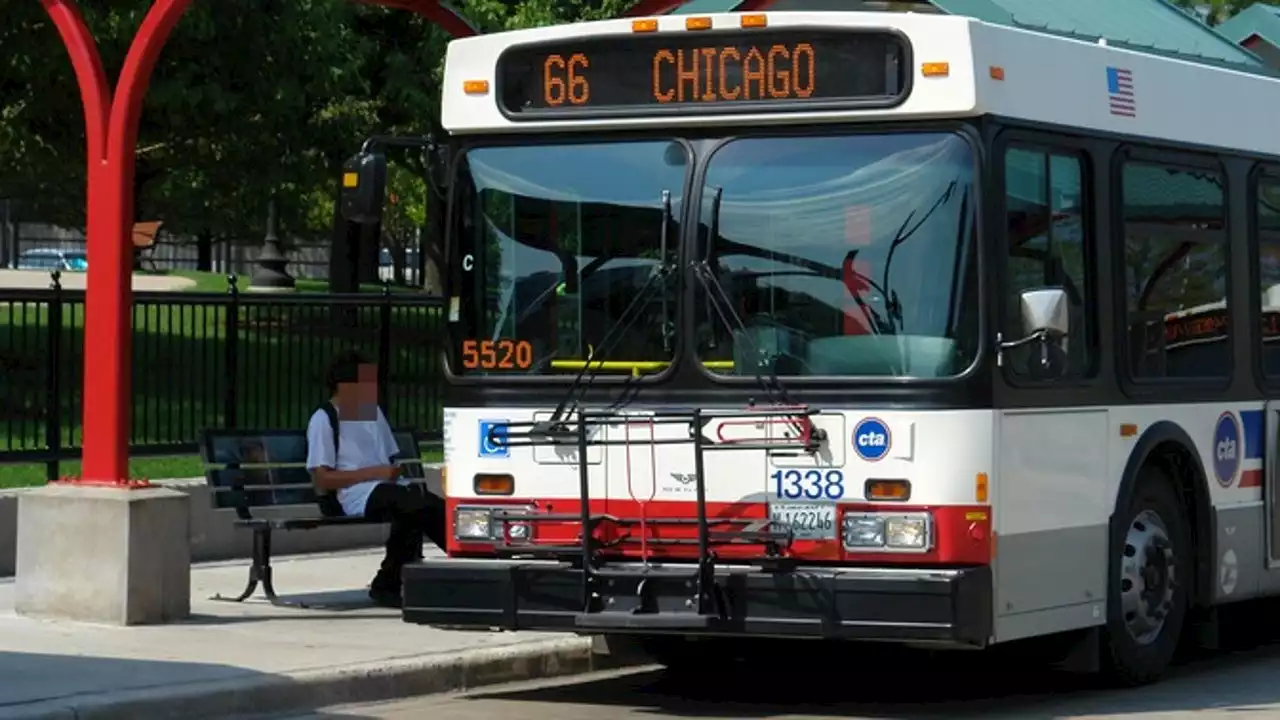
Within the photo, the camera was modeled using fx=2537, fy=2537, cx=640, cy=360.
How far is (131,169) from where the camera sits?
12.8 metres

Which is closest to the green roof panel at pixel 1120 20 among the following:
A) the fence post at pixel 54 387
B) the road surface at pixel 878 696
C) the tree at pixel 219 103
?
the tree at pixel 219 103

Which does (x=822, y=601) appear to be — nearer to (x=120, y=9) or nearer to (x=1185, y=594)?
(x=1185, y=594)

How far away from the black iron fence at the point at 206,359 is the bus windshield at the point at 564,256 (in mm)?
3809

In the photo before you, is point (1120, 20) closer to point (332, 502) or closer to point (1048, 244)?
point (332, 502)

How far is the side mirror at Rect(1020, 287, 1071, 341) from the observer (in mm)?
10523

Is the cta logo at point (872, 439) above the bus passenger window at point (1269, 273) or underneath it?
underneath

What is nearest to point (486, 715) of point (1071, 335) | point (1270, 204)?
point (1071, 335)

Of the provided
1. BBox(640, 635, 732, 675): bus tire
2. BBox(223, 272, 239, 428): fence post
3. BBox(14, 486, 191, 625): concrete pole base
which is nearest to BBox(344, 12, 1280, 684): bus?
BBox(640, 635, 732, 675): bus tire

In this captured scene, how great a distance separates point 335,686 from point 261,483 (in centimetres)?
330

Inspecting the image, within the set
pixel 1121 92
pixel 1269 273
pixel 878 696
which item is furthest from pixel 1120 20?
pixel 878 696

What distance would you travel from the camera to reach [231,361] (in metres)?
16.7

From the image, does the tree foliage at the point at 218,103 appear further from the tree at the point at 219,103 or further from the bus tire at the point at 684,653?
the bus tire at the point at 684,653

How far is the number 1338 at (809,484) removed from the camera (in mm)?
10422

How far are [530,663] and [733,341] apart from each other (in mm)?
2395
